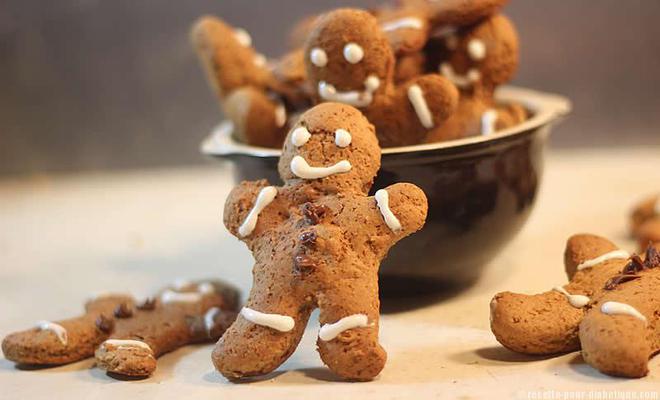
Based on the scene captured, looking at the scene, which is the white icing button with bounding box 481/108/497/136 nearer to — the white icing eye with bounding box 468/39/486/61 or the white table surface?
the white icing eye with bounding box 468/39/486/61

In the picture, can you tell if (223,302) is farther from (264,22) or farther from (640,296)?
(264,22)

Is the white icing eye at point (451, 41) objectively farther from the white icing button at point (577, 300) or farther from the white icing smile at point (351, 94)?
the white icing button at point (577, 300)

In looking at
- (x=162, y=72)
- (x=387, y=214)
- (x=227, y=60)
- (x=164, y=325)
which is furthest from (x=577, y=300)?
(x=162, y=72)

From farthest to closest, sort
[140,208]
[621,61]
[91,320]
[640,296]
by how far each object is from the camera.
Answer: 1. [621,61]
2. [140,208]
3. [91,320]
4. [640,296]

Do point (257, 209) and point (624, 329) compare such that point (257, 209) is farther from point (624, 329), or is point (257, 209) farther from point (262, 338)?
point (624, 329)

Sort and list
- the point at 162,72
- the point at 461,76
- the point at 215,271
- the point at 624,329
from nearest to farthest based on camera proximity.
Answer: the point at 624,329, the point at 461,76, the point at 215,271, the point at 162,72

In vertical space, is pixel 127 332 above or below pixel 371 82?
below

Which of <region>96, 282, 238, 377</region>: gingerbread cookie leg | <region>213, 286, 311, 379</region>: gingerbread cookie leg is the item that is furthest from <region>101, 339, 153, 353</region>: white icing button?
<region>213, 286, 311, 379</region>: gingerbread cookie leg

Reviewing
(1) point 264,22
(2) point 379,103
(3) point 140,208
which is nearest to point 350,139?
(2) point 379,103
